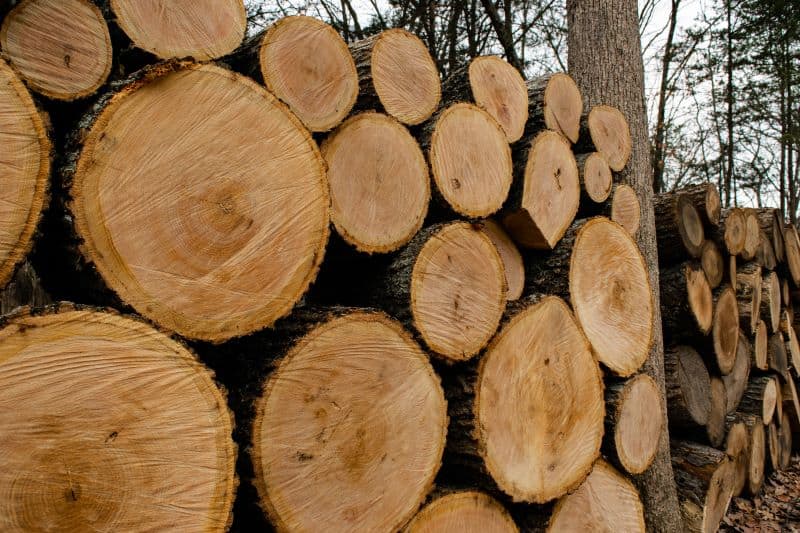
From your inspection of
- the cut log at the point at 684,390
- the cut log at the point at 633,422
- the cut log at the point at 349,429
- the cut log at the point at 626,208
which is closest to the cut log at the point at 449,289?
the cut log at the point at 349,429

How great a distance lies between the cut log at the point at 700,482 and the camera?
10.3 ft

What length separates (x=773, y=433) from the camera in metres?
4.53

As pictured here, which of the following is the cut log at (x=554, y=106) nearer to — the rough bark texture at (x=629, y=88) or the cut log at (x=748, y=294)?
the rough bark texture at (x=629, y=88)

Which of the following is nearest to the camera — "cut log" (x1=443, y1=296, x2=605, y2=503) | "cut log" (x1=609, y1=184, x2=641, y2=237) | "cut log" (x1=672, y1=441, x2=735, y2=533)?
"cut log" (x1=443, y1=296, x2=605, y2=503)

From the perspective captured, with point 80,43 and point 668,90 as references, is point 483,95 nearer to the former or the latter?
point 80,43

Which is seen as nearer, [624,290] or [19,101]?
[19,101]

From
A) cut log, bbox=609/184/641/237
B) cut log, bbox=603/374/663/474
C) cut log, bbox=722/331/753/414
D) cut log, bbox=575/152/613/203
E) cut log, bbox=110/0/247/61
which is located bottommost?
cut log, bbox=722/331/753/414

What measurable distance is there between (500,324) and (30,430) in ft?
4.45

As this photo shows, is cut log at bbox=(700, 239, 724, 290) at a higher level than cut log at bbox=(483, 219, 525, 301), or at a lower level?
lower

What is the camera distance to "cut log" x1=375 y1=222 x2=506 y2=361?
1707 mm

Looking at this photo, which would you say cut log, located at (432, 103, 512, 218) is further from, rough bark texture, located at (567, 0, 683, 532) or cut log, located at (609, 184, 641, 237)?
rough bark texture, located at (567, 0, 683, 532)

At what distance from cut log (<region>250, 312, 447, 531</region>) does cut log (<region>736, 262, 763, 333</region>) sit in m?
3.25

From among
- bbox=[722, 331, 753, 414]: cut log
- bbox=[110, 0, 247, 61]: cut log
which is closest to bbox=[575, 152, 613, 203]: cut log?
bbox=[110, 0, 247, 61]: cut log

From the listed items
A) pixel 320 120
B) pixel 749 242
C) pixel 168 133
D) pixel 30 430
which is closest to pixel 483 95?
pixel 320 120
